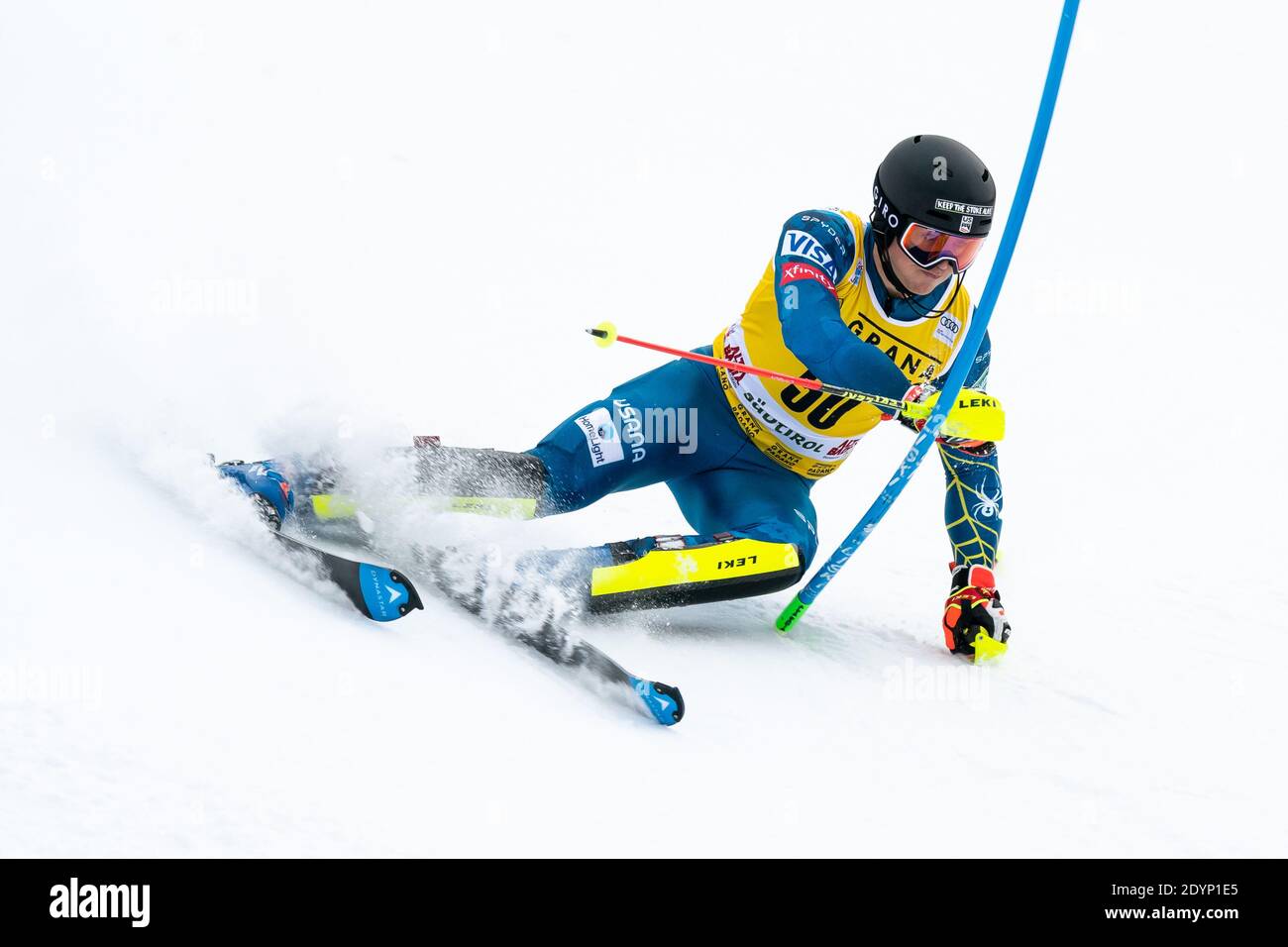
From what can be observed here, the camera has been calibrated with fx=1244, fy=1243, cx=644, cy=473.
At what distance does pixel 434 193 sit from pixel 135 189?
223cm

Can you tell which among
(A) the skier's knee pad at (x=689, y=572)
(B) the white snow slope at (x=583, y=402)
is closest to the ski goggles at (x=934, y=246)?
(A) the skier's knee pad at (x=689, y=572)

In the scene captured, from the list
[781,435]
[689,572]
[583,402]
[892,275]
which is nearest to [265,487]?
[689,572]

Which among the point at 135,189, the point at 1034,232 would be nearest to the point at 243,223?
the point at 135,189

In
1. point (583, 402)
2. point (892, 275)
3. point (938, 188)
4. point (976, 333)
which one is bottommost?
point (583, 402)

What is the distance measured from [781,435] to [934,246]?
29.4 inches

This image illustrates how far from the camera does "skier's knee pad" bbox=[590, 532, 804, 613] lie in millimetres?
3354

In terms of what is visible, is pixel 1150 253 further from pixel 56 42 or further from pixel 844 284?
pixel 56 42

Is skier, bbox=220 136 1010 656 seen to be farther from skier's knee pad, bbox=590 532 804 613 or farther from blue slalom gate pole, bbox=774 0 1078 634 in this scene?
blue slalom gate pole, bbox=774 0 1078 634

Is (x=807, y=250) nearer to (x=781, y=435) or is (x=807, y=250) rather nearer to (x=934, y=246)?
(x=934, y=246)

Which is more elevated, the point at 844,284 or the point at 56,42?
the point at 56,42

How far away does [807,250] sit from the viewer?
11.6 feet

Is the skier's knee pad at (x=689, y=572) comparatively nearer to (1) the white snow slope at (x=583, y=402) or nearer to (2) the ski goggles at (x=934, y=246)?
(1) the white snow slope at (x=583, y=402)

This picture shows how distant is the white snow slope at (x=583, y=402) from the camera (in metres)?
2.27

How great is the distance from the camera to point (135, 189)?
5734 millimetres
